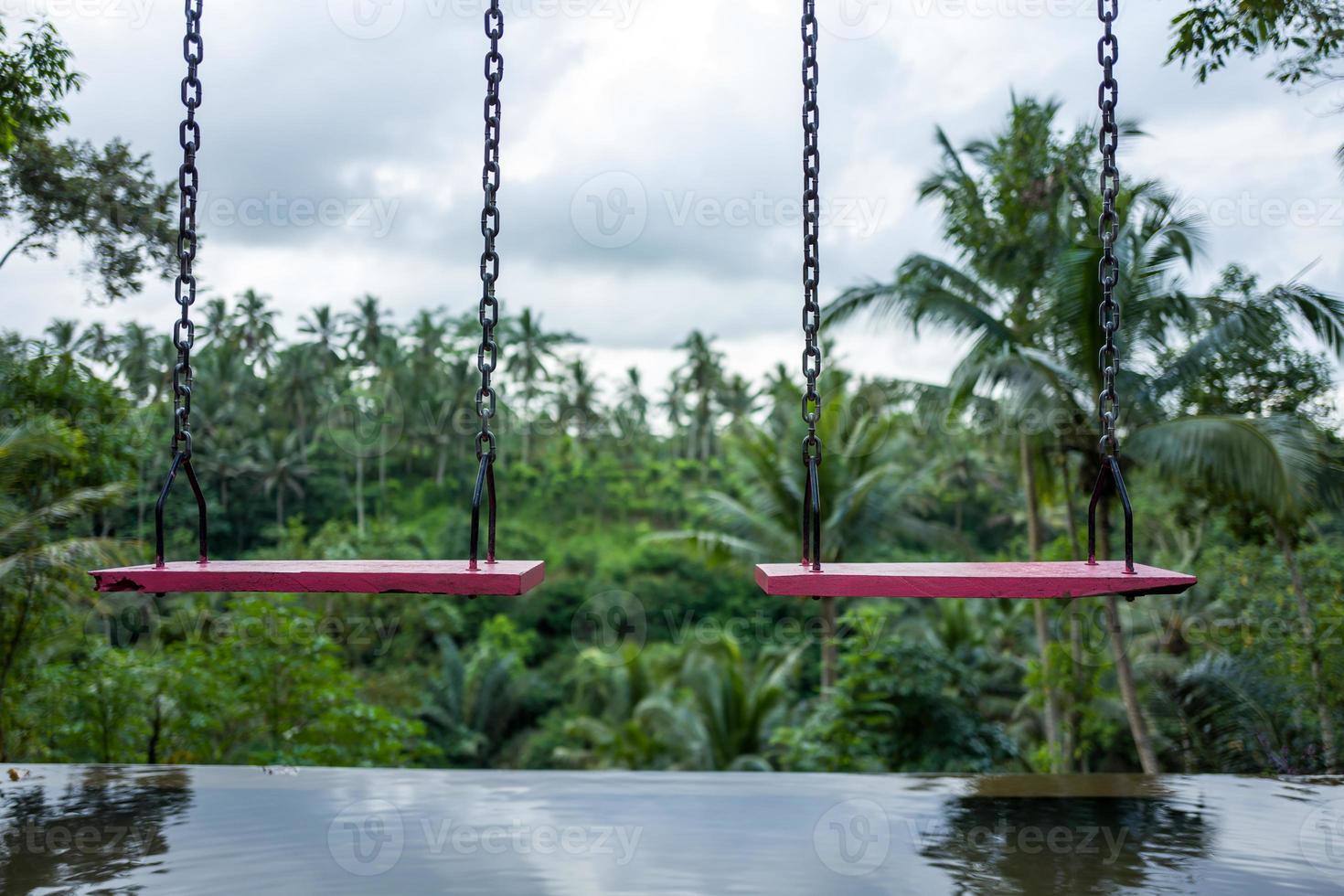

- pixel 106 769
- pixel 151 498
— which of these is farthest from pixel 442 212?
pixel 106 769

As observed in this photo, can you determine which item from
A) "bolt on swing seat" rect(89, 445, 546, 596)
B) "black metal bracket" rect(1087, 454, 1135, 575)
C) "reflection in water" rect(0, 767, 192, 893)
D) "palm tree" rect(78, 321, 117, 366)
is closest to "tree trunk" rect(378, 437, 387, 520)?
"palm tree" rect(78, 321, 117, 366)

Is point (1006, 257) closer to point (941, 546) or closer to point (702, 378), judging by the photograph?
point (941, 546)

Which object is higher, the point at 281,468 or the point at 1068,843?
the point at 281,468

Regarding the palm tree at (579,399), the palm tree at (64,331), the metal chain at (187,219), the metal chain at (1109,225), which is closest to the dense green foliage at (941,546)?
the palm tree at (64,331)

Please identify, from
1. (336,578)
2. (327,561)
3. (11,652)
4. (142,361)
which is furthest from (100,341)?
(336,578)

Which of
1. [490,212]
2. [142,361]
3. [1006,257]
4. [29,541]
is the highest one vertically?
[142,361]

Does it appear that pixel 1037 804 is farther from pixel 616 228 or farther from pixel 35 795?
pixel 616 228

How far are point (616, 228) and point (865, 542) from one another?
563 cm

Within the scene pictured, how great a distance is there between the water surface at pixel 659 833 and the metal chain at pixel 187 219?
3.44 feet

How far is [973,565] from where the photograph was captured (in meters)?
2.48

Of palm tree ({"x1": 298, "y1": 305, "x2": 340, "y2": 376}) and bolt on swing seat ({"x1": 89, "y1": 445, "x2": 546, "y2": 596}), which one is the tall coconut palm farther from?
palm tree ({"x1": 298, "y1": 305, "x2": 340, "y2": 376})

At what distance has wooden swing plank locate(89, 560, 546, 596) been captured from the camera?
6.77ft

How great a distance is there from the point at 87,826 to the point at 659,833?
5.12 feet

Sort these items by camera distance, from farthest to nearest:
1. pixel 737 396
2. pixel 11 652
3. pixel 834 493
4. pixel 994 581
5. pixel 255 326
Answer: pixel 737 396
pixel 255 326
pixel 834 493
pixel 11 652
pixel 994 581
